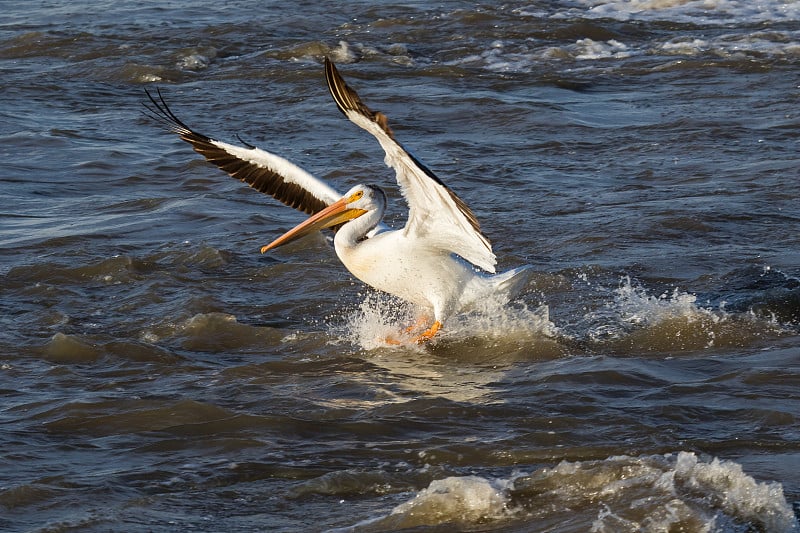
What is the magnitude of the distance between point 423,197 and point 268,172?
4.64 feet

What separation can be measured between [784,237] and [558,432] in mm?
3210

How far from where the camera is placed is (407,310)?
7270 millimetres

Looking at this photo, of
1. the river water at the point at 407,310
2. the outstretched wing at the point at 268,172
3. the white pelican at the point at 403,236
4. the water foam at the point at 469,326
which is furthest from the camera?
the outstretched wing at the point at 268,172

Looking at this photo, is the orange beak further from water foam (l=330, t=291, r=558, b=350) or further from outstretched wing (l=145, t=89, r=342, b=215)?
water foam (l=330, t=291, r=558, b=350)

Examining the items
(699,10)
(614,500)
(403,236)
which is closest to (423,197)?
(403,236)

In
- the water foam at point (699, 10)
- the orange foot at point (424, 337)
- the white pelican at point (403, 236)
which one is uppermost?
the water foam at point (699, 10)

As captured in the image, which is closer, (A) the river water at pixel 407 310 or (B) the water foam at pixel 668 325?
(A) the river water at pixel 407 310

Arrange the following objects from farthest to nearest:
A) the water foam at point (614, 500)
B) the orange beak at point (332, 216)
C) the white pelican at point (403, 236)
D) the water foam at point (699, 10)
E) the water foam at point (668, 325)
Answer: the water foam at point (699, 10), the orange beak at point (332, 216), the water foam at point (668, 325), the white pelican at point (403, 236), the water foam at point (614, 500)

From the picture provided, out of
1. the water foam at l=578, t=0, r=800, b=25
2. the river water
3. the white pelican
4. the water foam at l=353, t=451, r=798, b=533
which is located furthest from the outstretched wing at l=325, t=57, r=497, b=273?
the water foam at l=578, t=0, r=800, b=25

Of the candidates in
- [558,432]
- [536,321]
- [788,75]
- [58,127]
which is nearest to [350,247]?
[536,321]

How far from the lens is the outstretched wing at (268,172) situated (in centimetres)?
680

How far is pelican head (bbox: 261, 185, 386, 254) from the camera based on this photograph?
6520mm

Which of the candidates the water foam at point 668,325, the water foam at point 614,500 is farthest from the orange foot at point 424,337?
the water foam at point 614,500

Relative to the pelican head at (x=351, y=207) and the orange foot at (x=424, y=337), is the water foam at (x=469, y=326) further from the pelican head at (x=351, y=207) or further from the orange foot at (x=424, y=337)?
the pelican head at (x=351, y=207)
